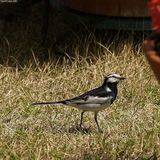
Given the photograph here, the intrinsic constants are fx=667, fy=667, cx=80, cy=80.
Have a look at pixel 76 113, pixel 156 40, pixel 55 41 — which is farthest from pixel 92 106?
pixel 55 41

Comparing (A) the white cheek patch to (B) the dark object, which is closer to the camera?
(B) the dark object

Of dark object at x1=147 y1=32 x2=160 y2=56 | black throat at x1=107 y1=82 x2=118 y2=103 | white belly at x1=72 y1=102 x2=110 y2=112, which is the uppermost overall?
dark object at x1=147 y1=32 x2=160 y2=56

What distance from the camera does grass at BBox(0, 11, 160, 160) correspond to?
5.02m

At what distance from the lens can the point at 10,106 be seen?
621 centimetres

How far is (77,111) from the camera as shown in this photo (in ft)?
20.5

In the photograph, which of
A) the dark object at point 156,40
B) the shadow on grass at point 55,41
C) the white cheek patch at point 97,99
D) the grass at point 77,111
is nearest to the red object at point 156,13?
the dark object at point 156,40

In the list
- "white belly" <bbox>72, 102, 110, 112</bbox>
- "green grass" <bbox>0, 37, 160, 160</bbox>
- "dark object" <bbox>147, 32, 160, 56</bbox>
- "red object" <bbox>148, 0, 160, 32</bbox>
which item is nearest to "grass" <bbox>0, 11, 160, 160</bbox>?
"green grass" <bbox>0, 37, 160, 160</bbox>

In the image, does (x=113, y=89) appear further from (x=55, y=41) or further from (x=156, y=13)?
(x=55, y=41)

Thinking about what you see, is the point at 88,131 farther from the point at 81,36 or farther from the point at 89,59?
the point at 81,36

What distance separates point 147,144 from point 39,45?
11.6ft

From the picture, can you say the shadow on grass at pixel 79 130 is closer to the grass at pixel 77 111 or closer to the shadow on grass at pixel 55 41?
the grass at pixel 77 111

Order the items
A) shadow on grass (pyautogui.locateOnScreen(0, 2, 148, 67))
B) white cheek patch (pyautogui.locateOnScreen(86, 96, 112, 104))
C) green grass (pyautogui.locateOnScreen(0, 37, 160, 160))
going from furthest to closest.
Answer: shadow on grass (pyautogui.locateOnScreen(0, 2, 148, 67)) → white cheek patch (pyautogui.locateOnScreen(86, 96, 112, 104)) → green grass (pyautogui.locateOnScreen(0, 37, 160, 160))

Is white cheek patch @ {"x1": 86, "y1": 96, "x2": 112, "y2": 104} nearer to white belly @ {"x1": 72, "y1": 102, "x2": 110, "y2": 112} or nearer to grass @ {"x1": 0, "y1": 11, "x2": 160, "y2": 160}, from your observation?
white belly @ {"x1": 72, "y1": 102, "x2": 110, "y2": 112}

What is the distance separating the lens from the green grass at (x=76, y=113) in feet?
16.5
